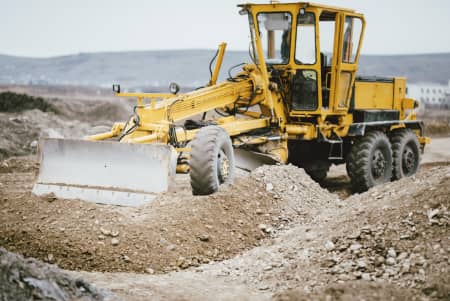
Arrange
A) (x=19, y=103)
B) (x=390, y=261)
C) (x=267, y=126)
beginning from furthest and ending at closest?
1. (x=19, y=103)
2. (x=267, y=126)
3. (x=390, y=261)

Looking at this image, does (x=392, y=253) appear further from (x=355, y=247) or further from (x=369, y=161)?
(x=369, y=161)

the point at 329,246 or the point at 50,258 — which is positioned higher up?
the point at 329,246

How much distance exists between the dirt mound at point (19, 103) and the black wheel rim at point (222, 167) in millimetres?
15246

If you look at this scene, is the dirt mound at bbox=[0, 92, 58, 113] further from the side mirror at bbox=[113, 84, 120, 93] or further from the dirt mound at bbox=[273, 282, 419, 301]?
the dirt mound at bbox=[273, 282, 419, 301]

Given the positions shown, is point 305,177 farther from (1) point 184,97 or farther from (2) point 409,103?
(2) point 409,103

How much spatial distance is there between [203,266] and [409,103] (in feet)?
23.1

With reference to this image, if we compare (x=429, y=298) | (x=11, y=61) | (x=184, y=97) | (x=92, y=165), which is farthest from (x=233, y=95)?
(x=11, y=61)

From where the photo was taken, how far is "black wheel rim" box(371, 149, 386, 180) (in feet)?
36.7

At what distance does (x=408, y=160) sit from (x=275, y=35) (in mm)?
3530

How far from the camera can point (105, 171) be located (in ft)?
26.7

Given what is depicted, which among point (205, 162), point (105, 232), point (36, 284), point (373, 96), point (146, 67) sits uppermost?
point (373, 96)

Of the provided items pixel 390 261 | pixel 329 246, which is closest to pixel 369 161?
pixel 329 246

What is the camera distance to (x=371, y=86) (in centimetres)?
1186

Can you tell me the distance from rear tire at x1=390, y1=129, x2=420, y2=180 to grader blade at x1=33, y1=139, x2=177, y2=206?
528 cm
